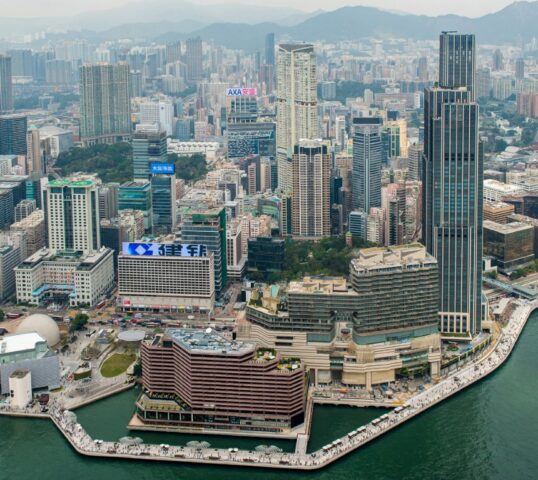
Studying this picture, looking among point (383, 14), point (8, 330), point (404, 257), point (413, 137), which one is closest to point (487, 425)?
point (404, 257)

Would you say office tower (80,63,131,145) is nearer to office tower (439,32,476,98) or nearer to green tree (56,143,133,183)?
green tree (56,143,133,183)

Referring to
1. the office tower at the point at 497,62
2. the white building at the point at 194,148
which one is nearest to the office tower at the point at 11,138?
the white building at the point at 194,148

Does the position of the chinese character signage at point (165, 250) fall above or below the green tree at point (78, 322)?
above

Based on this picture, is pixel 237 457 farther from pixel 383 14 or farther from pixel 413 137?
pixel 383 14

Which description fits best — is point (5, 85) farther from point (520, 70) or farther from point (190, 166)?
point (520, 70)

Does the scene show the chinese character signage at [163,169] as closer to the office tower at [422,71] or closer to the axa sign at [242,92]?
the axa sign at [242,92]

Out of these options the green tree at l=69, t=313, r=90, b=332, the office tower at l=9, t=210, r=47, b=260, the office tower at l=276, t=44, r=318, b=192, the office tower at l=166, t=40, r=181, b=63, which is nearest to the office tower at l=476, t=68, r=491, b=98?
the office tower at l=276, t=44, r=318, b=192

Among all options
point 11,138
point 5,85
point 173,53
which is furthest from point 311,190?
point 173,53
